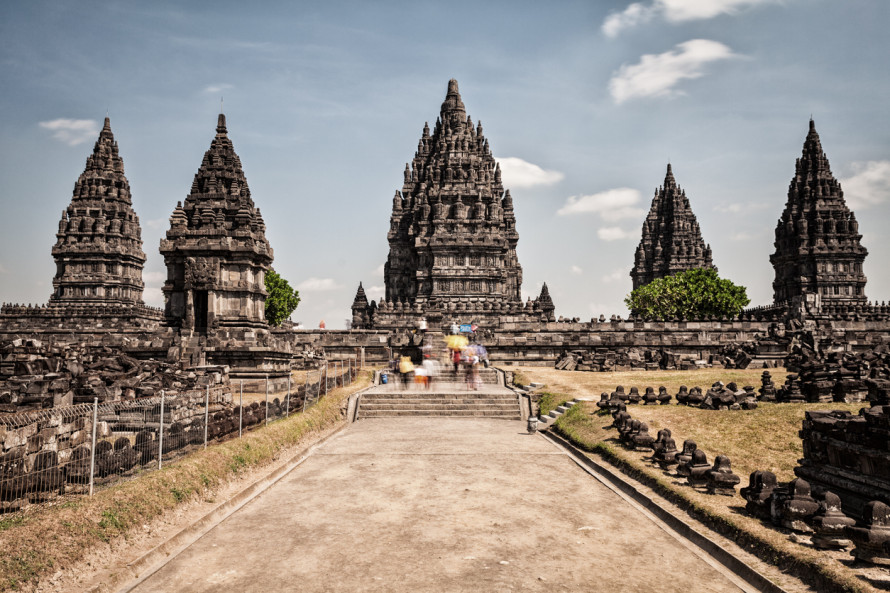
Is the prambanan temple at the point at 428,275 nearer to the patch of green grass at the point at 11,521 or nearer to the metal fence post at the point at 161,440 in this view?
the metal fence post at the point at 161,440

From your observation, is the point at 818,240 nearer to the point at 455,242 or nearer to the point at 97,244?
the point at 455,242

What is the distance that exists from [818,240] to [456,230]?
140 ft

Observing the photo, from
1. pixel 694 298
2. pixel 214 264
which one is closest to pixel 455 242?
pixel 694 298

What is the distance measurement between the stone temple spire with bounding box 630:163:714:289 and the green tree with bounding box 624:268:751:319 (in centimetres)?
1909

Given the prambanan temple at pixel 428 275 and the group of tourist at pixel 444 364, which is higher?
the prambanan temple at pixel 428 275

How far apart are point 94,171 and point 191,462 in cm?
6703

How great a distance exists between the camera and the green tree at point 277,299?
232 feet

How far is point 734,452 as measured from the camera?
1395 cm

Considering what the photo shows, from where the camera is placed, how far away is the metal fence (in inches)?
354

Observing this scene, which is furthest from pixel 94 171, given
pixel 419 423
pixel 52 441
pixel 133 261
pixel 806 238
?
pixel 806 238

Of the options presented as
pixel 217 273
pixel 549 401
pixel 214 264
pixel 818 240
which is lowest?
pixel 549 401

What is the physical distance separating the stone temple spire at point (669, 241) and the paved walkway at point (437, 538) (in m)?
82.2

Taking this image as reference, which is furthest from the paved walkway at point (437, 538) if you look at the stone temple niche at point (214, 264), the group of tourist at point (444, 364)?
the stone temple niche at point (214, 264)

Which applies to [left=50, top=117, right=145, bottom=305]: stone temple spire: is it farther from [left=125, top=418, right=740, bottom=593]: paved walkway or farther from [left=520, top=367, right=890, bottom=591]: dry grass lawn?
[left=125, top=418, right=740, bottom=593]: paved walkway
